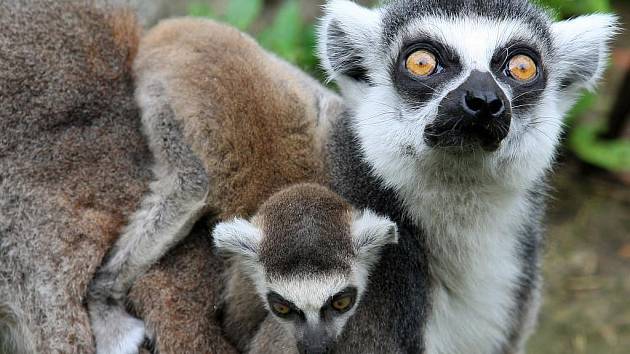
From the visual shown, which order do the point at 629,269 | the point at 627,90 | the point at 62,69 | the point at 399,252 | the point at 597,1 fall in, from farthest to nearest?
the point at 627,90, the point at 629,269, the point at 597,1, the point at 62,69, the point at 399,252

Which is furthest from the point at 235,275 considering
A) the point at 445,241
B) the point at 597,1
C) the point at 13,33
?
the point at 597,1

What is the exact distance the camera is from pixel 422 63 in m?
4.04

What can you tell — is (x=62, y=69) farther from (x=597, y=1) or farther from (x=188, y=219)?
(x=597, y=1)

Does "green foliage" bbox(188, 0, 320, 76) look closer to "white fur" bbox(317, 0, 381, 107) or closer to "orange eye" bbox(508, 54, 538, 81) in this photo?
"white fur" bbox(317, 0, 381, 107)

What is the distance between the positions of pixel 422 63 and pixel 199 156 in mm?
1286

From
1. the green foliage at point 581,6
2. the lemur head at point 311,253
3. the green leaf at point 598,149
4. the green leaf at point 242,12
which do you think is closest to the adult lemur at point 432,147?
the lemur head at point 311,253

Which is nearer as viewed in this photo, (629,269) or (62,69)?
(62,69)

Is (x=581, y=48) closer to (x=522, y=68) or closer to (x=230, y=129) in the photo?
(x=522, y=68)

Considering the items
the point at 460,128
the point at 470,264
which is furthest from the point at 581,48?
the point at 470,264

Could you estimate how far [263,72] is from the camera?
15.9ft

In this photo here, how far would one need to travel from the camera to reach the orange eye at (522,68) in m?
4.02

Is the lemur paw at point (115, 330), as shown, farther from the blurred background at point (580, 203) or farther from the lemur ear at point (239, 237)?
the blurred background at point (580, 203)

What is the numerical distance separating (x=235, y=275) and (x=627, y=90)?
5510 millimetres

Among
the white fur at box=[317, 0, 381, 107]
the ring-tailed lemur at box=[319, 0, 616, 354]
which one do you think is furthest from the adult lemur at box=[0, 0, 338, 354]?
the ring-tailed lemur at box=[319, 0, 616, 354]
